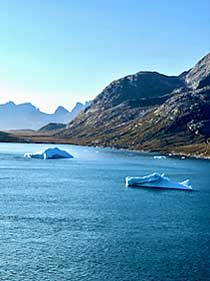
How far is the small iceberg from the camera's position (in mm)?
131500

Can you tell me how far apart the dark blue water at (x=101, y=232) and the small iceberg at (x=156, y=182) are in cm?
378

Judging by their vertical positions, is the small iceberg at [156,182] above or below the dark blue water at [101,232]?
above

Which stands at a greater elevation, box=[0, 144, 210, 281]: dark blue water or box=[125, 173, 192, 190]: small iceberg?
box=[125, 173, 192, 190]: small iceberg

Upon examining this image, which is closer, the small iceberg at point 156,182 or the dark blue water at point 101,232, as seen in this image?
the dark blue water at point 101,232

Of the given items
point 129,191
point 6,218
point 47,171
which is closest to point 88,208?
point 6,218

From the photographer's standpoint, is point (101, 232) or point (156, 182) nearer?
point (101, 232)

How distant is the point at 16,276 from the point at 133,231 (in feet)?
87.7

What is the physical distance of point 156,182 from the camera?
440 feet

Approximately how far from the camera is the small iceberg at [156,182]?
431 feet

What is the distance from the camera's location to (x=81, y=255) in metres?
66.1

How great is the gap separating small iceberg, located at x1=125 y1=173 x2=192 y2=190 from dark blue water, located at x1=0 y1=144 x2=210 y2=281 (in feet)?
12.4

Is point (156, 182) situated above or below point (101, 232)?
above

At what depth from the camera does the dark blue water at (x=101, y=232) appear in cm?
6106

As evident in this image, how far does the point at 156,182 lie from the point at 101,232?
188 ft
